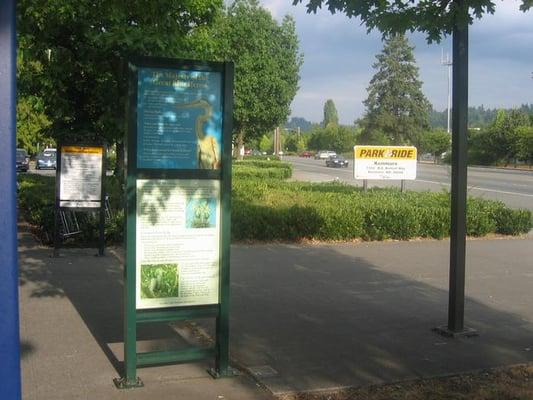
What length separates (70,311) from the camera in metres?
6.81

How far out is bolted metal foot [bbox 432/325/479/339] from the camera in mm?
6039

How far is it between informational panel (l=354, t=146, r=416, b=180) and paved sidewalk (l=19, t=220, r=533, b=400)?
292 inches

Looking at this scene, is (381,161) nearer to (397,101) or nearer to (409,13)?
(409,13)

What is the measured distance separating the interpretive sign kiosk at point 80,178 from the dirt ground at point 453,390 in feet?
21.5

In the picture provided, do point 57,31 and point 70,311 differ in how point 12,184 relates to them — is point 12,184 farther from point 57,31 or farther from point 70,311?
point 57,31

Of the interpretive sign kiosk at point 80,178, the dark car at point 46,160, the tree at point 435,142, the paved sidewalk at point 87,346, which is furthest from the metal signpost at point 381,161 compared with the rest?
the tree at point 435,142

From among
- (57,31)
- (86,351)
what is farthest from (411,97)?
(86,351)

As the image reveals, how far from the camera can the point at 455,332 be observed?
605 cm

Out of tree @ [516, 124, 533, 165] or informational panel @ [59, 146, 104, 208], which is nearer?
informational panel @ [59, 146, 104, 208]

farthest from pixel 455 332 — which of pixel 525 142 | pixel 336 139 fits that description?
pixel 336 139

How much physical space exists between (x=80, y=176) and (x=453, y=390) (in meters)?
7.30

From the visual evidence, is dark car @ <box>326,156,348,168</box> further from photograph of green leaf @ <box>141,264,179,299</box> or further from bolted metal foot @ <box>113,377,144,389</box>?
bolted metal foot @ <box>113,377,144,389</box>

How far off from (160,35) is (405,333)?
4656 millimetres

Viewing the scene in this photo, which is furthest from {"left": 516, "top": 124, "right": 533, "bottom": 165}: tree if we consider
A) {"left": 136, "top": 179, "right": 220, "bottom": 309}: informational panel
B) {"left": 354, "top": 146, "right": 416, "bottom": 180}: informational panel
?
{"left": 136, "top": 179, "right": 220, "bottom": 309}: informational panel
